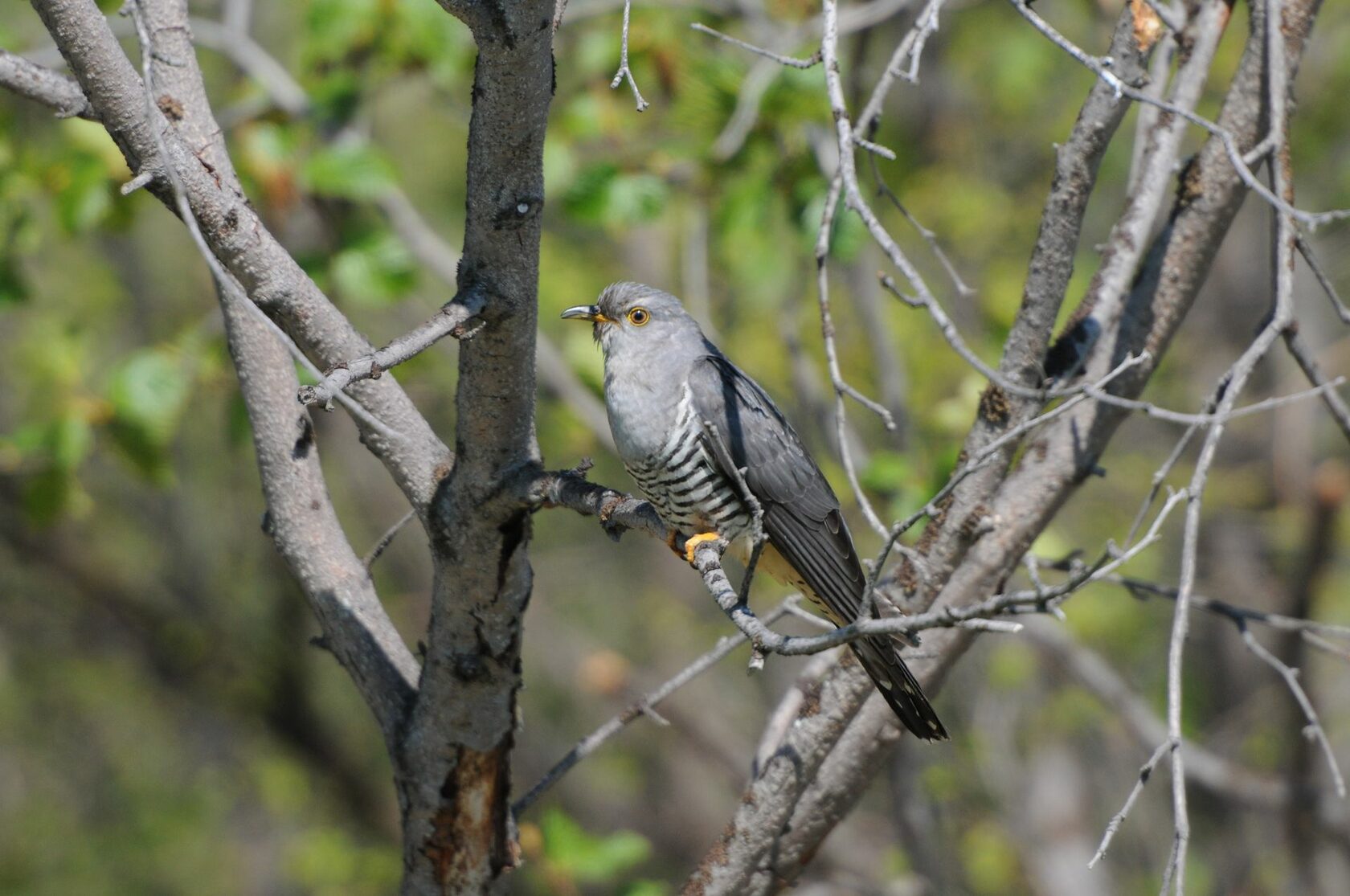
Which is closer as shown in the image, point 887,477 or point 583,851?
point 583,851

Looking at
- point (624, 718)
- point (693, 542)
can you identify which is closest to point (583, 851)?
point (624, 718)

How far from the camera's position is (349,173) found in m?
4.07

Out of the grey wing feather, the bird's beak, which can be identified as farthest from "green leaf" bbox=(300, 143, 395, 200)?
the grey wing feather

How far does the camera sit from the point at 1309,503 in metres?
5.40

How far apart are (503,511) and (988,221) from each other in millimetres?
5254

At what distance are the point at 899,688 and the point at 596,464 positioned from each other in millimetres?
5019

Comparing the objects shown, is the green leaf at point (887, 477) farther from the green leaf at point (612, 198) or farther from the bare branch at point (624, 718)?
the green leaf at point (612, 198)

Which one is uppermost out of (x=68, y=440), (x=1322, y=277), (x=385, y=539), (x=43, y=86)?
(x=68, y=440)

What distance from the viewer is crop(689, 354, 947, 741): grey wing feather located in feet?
Result: 10.1

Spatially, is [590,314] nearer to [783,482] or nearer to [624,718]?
[783,482]

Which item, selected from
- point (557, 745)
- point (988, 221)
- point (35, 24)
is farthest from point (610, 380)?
point (557, 745)

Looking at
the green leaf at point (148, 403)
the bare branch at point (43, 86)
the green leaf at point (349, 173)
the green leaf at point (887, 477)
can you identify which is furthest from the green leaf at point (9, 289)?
the green leaf at point (887, 477)

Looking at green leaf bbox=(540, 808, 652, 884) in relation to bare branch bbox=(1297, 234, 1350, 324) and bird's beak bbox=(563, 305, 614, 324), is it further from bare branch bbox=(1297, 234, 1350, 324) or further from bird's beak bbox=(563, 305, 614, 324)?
bare branch bbox=(1297, 234, 1350, 324)

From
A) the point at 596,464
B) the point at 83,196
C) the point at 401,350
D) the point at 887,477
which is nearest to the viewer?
the point at 401,350
